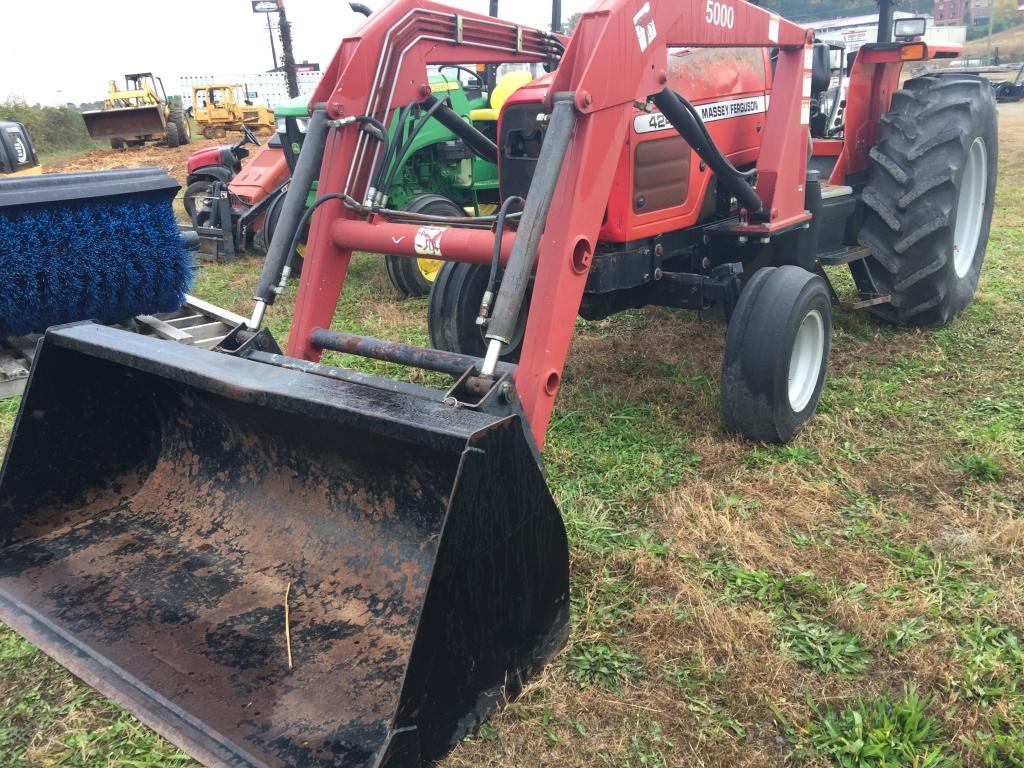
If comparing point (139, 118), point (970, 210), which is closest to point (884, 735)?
point (970, 210)

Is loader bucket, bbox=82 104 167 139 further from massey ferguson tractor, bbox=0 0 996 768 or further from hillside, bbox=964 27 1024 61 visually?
hillside, bbox=964 27 1024 61

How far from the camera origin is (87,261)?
4734 mm

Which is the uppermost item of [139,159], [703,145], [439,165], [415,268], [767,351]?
[703,145]

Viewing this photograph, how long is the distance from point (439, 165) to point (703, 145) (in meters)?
4.33

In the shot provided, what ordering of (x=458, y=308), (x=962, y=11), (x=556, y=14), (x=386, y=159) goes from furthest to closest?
(x=962, y=11), (x=556, y=14), (x=458, y=308), (x=386, y=159)

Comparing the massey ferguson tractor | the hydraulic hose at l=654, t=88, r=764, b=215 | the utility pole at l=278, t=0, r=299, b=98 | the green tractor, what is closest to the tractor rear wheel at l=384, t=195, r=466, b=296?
the green tractor

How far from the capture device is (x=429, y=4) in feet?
10.5

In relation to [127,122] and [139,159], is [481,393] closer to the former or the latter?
[139,159]

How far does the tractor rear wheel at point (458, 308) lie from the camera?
4133mm

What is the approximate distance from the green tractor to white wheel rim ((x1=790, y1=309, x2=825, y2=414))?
135 inches

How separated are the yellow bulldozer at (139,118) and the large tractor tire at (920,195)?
69.4 feet

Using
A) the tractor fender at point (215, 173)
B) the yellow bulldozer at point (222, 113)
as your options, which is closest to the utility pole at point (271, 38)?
the yellow bulldozer at point (222, 113)

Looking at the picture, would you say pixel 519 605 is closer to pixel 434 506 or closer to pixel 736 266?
pixel 434 506

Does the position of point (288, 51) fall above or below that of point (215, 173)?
above
